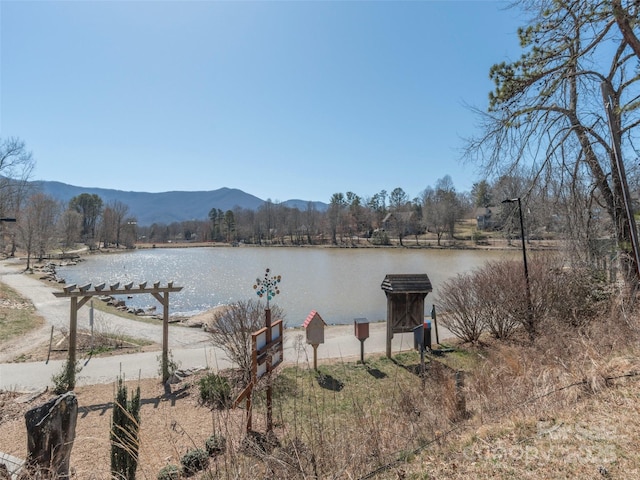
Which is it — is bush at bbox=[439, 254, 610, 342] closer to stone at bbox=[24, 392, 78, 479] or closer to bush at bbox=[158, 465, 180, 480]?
bush at bbox=[158, 465, 180, 480]

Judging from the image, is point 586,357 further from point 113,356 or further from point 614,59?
point 113,356

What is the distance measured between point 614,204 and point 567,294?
2.41 m

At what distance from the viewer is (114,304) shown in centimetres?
1809

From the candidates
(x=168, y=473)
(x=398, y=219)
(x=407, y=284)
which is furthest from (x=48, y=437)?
(x=398, y=219)

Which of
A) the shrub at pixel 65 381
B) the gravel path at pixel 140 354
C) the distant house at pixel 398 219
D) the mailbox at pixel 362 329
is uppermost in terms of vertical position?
the distant house at pixel 398 219

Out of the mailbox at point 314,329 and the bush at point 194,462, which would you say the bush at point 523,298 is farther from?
the bush at point 194,462

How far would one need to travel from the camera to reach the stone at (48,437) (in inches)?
109

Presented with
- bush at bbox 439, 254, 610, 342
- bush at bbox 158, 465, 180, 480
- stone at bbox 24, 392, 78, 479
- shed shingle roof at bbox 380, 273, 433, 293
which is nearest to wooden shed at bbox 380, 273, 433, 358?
shed shingle roof at bbox 380, 273, 433, 293

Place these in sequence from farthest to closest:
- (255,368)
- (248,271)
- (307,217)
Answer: (307,217) < (248,271) < (255,368)

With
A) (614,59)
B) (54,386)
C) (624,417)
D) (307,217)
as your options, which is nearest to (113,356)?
(54,386)

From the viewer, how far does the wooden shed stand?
363 inches

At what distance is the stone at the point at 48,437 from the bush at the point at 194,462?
5.06 ft

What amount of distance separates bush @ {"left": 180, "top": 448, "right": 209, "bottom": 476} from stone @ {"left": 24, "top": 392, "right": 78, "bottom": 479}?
1.54 metres

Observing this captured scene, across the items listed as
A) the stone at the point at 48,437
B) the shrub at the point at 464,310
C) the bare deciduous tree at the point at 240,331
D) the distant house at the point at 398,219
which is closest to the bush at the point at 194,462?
the stone at the point at 48,437
